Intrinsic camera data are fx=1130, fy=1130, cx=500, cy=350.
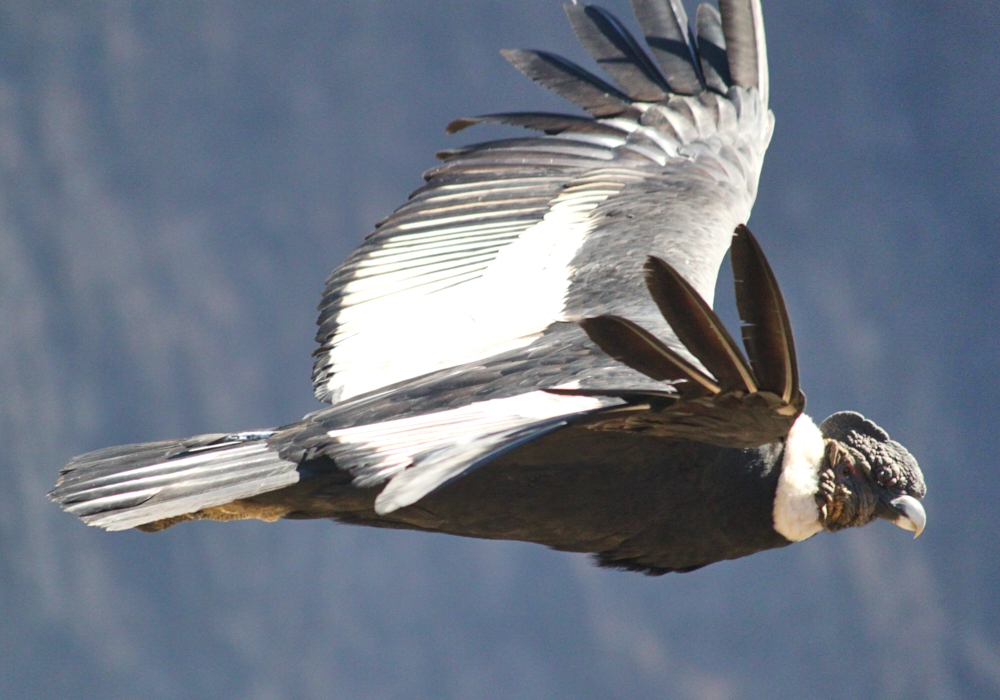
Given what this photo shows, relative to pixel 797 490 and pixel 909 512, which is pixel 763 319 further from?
pixel 909 512

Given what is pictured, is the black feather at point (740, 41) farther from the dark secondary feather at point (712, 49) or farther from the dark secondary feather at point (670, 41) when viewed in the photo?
the dark secondary feather at point (670, 41)

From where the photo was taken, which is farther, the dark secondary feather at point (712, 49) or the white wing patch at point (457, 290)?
the dark secondary feather at point (712, 49)

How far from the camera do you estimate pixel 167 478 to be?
2334mm

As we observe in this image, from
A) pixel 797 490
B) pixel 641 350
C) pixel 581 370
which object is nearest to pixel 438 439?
pixel 641 350

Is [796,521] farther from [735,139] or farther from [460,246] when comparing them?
[735,139]

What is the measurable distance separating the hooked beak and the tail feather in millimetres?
1320

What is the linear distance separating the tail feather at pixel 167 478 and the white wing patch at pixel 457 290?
1.45 ft

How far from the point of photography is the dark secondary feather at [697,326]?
1.61 m

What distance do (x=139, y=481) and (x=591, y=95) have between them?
6.54 feet

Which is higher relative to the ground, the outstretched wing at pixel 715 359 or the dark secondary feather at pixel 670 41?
the dark secondary feather at pixel 670 41

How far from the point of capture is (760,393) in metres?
1.77

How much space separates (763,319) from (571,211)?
1.78 metres

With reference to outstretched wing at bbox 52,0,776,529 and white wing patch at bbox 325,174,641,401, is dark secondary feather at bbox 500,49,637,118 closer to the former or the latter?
outstretched wing at bbox 52,0,776,529

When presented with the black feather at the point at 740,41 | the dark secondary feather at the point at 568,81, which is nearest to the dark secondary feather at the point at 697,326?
the dark secondary feather at the point at 568,81
